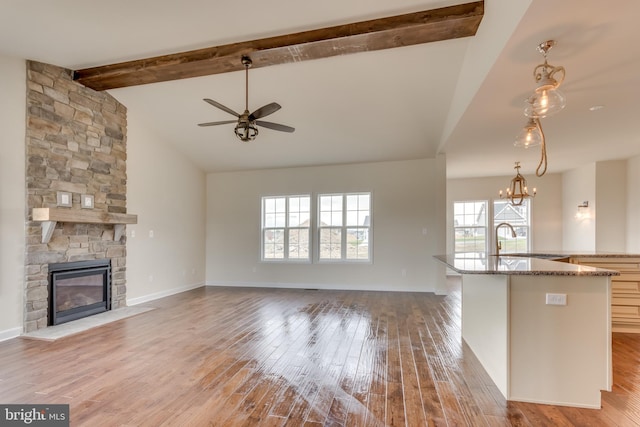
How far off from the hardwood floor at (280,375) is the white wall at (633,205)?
3464 mm

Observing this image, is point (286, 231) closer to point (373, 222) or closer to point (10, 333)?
point (373, 222)

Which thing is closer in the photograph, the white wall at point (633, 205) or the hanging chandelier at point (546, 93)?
the hanging chandelier at point (546, 93)

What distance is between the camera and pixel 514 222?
7984 millimetres

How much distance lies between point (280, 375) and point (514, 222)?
769 centimetres

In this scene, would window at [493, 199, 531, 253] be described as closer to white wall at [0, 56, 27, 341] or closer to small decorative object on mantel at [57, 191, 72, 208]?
small decorative object on mantel at [57, 191, 72, 208]

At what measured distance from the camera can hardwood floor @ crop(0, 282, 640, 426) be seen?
2053 mm

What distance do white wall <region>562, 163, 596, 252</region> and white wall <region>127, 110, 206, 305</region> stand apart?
8.35 metres

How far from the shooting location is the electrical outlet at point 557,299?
2186 millimetres

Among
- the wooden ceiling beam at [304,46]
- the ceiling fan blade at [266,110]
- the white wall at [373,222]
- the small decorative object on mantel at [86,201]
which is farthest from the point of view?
the white wall at [373,222]

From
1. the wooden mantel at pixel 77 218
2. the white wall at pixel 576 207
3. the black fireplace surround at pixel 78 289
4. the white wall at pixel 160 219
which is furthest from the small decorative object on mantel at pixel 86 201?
the white wall at pixel 576 207

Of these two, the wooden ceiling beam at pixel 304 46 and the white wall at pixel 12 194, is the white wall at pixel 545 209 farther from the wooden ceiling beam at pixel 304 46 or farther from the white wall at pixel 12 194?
the white wall at pixel 12 194

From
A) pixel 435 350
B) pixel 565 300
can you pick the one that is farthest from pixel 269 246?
pixel 565 300

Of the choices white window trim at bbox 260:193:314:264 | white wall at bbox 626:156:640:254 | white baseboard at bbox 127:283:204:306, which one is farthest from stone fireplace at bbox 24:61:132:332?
white wall at bbox 626:156:640:254

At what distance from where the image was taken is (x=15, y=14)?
9.77 feet
